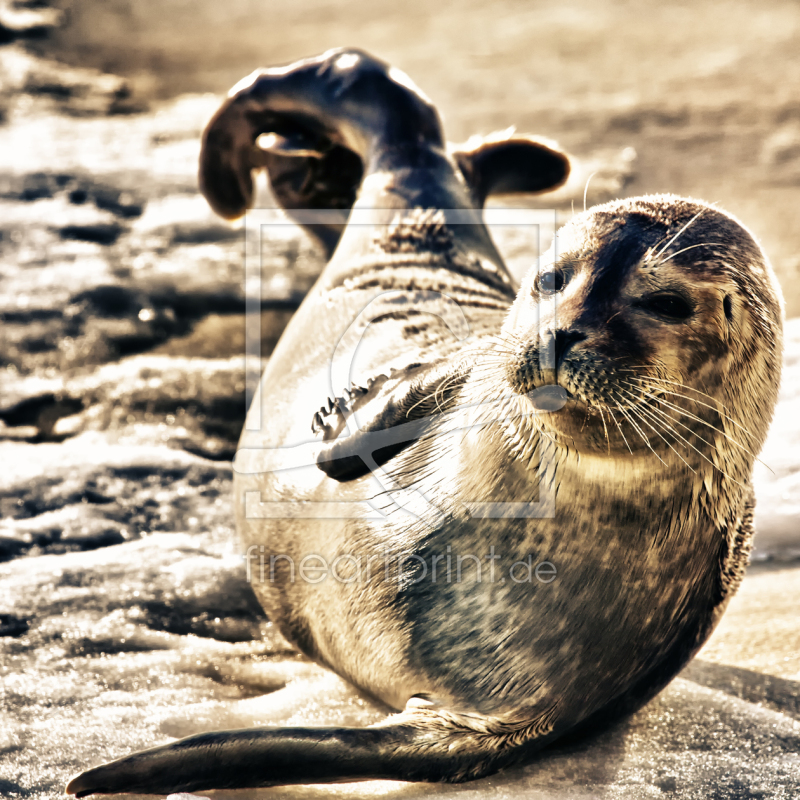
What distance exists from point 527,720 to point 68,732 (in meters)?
1.10

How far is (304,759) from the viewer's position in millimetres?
2314

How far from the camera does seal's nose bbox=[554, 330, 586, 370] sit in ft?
7.38

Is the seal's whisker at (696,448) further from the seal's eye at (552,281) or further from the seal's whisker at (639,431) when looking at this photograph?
the seal's eye at (552,281)

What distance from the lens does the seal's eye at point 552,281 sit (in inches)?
95.5

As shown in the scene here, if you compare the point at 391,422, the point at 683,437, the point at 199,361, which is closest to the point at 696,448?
the point at 683,437

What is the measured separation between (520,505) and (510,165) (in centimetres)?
236

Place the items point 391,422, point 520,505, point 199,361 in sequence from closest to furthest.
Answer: point 520,505 → point 391,422 → point 199,361

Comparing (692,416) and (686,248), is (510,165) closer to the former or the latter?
(686,248)

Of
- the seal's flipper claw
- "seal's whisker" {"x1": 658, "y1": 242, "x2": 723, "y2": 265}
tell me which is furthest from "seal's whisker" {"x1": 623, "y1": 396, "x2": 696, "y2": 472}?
the seal's flipper claw

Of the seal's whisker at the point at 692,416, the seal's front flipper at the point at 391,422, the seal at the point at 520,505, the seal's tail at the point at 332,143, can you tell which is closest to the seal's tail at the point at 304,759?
the seal at the point at 520,505

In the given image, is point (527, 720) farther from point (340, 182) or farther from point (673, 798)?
point (340, 182)

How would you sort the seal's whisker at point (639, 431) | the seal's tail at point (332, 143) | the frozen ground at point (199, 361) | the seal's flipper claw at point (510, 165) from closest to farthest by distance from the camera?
the seal's whisker at point (639, 431) → the frozen ground at point (199, 361) → the seal's tail at point (332, 143) → the seal's flipper claw at point (510, 165)

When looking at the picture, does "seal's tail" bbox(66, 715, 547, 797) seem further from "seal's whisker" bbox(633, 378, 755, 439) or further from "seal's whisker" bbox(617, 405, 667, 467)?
"seal's whisker" bbox(633, 378, 755, 439)

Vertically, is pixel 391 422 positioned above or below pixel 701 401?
below
